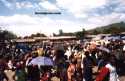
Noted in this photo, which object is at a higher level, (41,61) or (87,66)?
(41,61)

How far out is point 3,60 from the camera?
42.8 feet

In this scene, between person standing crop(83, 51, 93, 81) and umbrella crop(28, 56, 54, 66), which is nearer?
person standing crop(83, 51, 93, 81)

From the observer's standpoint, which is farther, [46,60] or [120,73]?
[120,73]

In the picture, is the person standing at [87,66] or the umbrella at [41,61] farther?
the umbrella at [41,61]

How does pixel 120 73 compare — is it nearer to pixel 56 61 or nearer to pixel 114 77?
pixel 56 61

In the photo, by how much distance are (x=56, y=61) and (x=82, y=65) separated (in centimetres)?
87

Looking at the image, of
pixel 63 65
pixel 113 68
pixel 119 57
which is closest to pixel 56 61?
pixel 63 65

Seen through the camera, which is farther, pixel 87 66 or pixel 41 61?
pixel 41 61

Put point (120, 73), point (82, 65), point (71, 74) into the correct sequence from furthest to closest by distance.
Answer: point (120, 73), point (82, 65), point (71, 74)

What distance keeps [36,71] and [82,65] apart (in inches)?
54.1

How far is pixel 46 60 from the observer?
12.8 metres

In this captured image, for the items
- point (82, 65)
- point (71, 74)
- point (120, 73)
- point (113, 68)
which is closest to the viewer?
point (113, 68)

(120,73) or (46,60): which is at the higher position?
(46,60)

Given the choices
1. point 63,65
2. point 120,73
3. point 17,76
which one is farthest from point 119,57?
point 17,76
